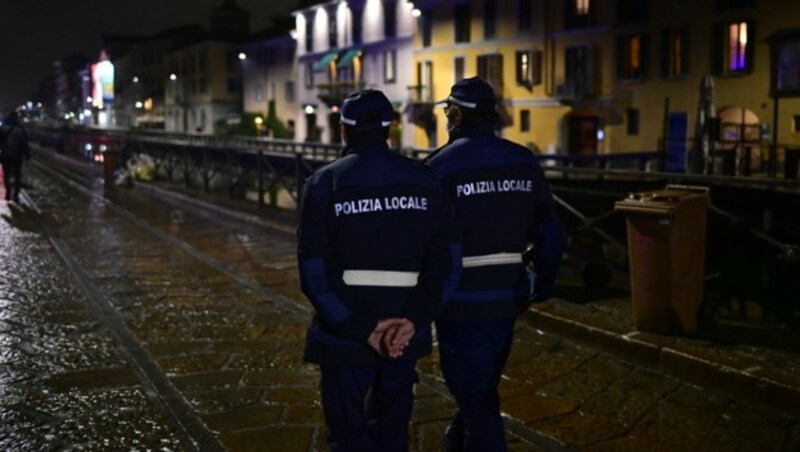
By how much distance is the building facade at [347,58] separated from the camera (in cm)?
4631

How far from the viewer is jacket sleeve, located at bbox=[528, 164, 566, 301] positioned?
367 centimetres

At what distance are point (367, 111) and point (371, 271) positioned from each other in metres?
0.60

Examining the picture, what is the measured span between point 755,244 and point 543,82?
30114mm

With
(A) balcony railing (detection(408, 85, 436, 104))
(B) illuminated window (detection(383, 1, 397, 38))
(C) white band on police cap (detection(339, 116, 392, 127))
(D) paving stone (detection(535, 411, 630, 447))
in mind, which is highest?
(B) illuminated window (detection(383, 1, 397, 38))

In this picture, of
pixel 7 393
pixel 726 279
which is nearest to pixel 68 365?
pixel 7 393

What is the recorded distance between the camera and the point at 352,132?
3.09 metres

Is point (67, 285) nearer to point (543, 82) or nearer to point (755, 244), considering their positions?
point (755, 244)

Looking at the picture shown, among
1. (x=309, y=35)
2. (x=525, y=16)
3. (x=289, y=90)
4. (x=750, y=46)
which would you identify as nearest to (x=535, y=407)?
(x=750, y=46)

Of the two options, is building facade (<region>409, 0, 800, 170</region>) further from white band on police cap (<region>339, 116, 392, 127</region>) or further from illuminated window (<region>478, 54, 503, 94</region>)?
white band on police cap (<region>339, 116, 392, 127</region>)

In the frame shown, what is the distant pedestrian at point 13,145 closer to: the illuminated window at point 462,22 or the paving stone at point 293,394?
the paving stone at point 293,394

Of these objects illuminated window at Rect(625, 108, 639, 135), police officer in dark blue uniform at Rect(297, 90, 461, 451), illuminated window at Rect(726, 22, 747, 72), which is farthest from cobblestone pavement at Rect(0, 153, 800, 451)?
illuminated window at Rect(625, 108, 639, 135)

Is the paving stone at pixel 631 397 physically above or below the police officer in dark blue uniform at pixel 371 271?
A: below

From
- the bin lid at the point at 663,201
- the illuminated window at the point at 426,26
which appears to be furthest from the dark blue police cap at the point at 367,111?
the illuminated window at the point at 426,26

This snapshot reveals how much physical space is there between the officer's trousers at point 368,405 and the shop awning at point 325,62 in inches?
1959
